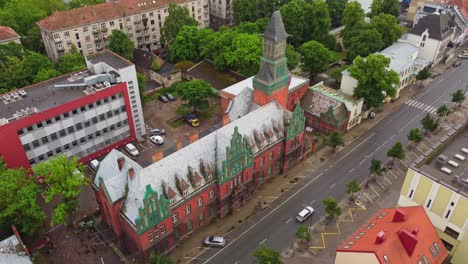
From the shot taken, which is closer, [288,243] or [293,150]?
[288,243]

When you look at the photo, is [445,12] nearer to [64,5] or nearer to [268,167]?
[268,167]

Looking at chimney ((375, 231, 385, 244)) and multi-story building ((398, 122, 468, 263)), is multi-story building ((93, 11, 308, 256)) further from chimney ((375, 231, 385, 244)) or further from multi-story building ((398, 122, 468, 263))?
chimney ((375, 231, 385, 244))

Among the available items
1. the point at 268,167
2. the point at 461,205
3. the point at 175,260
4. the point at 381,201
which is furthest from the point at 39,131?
the point at 461,205


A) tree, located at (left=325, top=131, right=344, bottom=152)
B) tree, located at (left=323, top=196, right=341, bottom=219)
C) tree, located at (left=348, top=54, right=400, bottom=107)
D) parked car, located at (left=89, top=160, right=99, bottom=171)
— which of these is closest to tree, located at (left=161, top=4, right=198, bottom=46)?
parked car, located at (left=89, top=160, right=99, bottom=171)

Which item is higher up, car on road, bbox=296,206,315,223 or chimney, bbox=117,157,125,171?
chimney, bbox=117,157,125,171

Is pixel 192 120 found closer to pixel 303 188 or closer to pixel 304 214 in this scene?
pixel 303 188

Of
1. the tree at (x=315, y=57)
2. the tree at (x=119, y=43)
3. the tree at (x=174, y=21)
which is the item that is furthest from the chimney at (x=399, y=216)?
the tree at (x=174, y=21)
